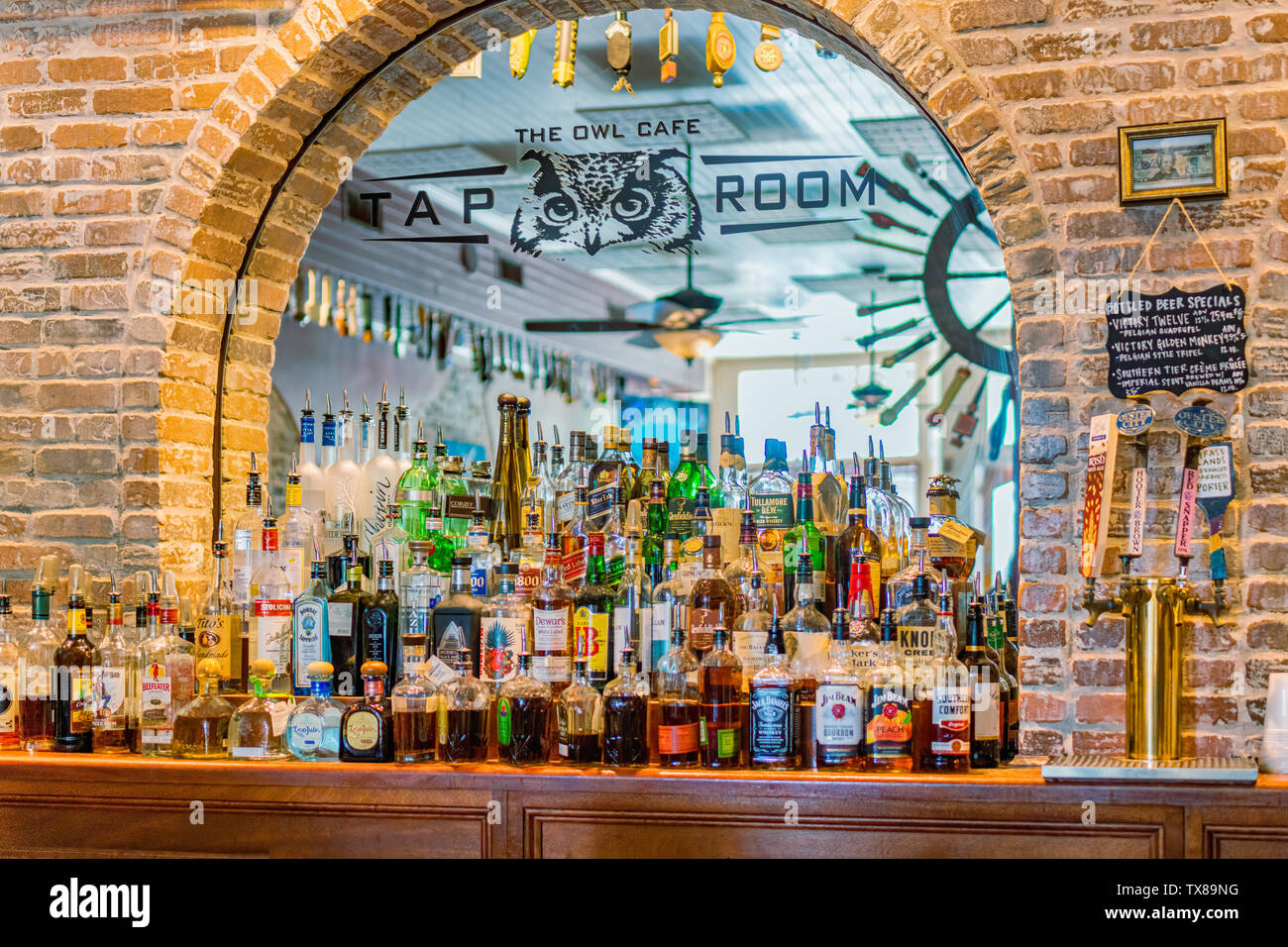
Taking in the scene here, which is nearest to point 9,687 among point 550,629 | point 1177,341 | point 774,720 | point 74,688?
point 74,688

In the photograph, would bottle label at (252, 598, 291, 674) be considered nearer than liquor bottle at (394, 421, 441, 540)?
Yes

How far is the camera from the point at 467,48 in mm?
3229

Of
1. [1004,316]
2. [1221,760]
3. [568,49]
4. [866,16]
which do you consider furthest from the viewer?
[568,49]

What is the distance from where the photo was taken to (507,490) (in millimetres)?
3096

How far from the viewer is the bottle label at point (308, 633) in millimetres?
2730

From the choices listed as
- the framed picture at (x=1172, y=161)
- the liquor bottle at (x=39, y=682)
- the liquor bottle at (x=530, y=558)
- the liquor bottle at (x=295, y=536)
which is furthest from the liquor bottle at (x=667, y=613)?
the liquor bottle at (x=39, y=682)

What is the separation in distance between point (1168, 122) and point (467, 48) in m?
1.65

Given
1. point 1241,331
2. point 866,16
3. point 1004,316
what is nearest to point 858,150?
point 1004,316

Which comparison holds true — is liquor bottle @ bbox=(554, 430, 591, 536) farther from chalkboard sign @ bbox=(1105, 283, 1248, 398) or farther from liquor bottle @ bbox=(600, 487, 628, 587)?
chalkboard sign @ bbox=(1105, 283, 1248, 398)

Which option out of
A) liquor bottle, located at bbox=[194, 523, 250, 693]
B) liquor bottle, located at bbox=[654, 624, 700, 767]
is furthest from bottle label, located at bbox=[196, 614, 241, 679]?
liquor bottle, located at bbox=[654, 624, 700, 767]

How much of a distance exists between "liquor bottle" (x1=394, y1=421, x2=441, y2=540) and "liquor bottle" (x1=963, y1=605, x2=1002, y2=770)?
127 centimetres

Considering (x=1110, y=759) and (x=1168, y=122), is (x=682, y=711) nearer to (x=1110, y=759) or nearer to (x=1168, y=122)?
(x=1110, y=759)

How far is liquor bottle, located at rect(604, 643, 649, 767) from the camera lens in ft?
8.03

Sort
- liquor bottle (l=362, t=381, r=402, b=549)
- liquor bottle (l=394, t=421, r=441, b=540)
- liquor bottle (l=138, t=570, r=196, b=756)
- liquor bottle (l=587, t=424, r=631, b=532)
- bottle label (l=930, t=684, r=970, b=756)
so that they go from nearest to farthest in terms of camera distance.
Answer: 1. bottle label (l=930, t=684, r=970, b=756)
2. liquor bottle (l=138, t=570, r=196, b=756)
3. liquor bottle (l=587, t=424, r=631, b=532)
4. liquor bottle (l=394, t=421, r=441, b=540)
5. liquor bottle (l=362, t=381, r=402, b=549)
